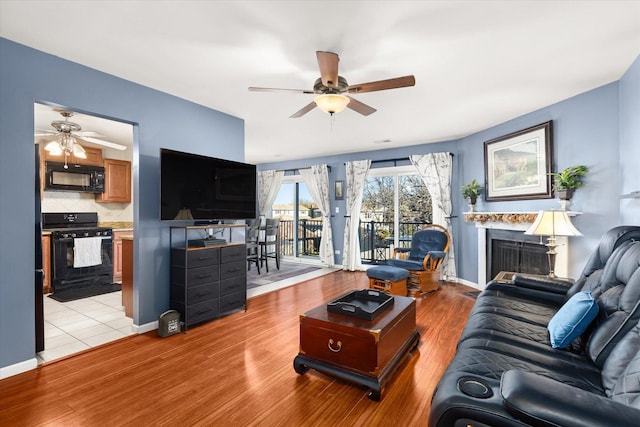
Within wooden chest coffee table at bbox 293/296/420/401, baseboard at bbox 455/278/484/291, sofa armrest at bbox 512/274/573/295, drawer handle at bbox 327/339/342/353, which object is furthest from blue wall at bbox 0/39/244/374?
baseboard at bbox 455/278/484/291

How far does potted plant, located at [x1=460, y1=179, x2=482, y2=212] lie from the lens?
15.8 ft

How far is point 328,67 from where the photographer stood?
2289 millimetres

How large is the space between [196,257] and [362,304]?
1.83 meters

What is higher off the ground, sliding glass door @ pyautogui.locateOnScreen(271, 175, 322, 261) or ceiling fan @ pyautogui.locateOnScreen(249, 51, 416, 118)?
ceiling fan @ pyautogui.locateOnScreen(249, 51, 416, 118)

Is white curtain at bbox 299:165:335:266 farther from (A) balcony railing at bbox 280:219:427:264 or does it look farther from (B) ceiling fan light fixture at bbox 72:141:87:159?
(B) ceiling fan light fixture at bbox 72:141:87:159

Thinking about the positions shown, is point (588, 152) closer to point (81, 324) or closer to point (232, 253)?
point (232, 253)

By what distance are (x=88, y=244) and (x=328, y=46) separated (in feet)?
15.7

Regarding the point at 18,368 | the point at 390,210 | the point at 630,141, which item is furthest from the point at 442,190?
the point at 18,368

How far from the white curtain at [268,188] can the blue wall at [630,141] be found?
6086mm

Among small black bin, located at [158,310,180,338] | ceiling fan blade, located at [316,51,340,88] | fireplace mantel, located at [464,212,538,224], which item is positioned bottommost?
small black bin, located at [158,310,180,338]

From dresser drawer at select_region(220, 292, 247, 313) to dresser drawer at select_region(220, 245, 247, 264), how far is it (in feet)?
1.40

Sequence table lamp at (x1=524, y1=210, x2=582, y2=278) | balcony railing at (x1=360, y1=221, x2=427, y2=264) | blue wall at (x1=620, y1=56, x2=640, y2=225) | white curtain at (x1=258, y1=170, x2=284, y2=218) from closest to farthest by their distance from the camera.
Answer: blue wall at (x1=620, y1=56, x2=640, y2=225) → table lamp at (x1=524, y1=210, x2=582, y2=278) → balcony railing at (x1=360, y1=221, x2=427, y2=264) → white curtain at (x1=258, y1=170, x2=284, y2=218)

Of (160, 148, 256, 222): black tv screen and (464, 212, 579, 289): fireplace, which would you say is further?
(464, 212, 579, 289): fireplace

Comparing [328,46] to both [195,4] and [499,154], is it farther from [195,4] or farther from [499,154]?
[499,154]
